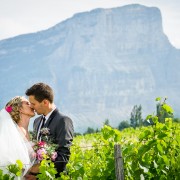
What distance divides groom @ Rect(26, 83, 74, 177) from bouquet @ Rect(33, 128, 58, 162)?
0.26ft

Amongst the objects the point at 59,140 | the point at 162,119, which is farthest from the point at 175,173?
the point at 59,140

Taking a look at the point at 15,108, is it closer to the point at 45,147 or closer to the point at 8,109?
the point at 8,109

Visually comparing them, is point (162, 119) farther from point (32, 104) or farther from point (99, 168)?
point (32, 104)

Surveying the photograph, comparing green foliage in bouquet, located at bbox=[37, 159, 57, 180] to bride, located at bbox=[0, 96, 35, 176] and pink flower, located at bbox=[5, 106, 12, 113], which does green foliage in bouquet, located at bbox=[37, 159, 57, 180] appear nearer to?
bride, located at bbox=[0, 96, 35, 176]

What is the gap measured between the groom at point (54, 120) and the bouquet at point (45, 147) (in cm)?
8

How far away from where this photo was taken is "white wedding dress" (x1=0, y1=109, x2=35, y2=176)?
5.15 meters

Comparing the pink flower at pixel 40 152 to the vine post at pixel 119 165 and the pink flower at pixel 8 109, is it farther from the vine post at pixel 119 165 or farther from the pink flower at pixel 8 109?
the vine post at pixel 119 165

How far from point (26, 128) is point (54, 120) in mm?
381

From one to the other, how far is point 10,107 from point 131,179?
1.64m

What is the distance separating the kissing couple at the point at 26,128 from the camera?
520 centimetres

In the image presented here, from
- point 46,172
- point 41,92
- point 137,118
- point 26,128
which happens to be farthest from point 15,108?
point 137,118

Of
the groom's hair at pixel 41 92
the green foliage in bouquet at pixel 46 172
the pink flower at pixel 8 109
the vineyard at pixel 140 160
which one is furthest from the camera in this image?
the pink flower at pixel 8 109

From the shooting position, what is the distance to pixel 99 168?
4879mm

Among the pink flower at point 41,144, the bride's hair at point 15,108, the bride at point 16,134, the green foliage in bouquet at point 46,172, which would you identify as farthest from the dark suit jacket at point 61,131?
the green foliage in bouquet at point 46,172
